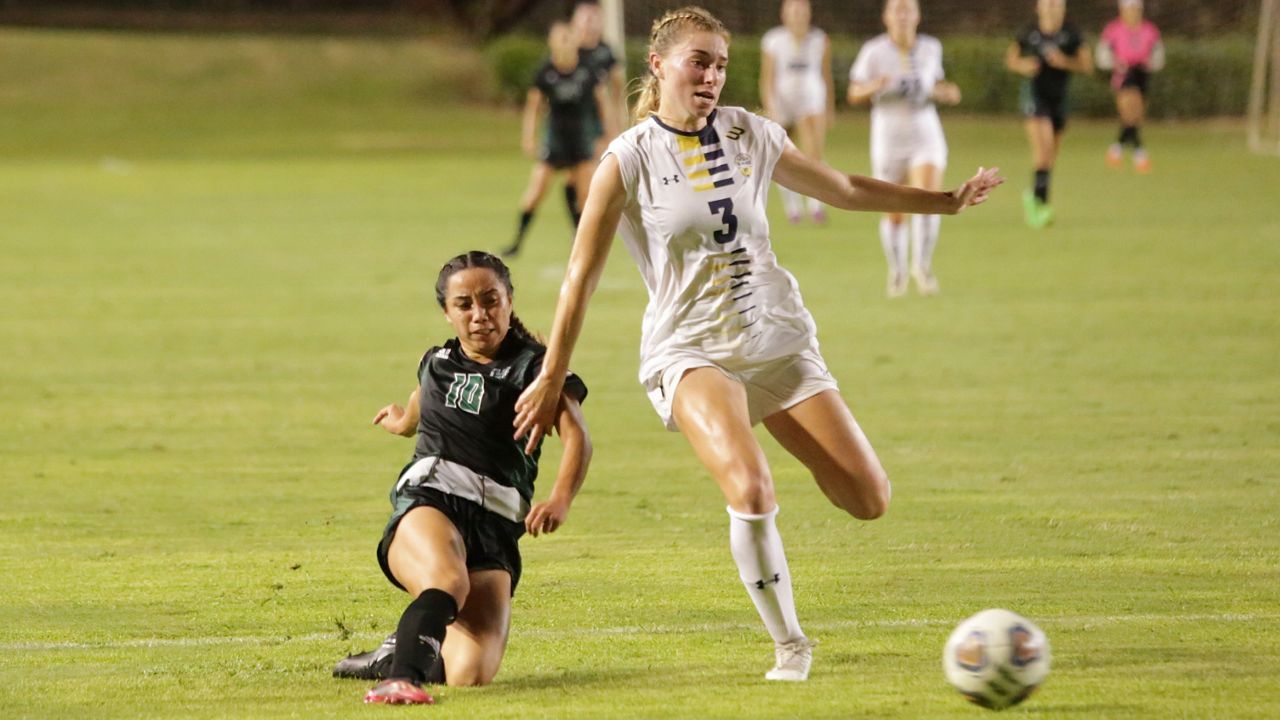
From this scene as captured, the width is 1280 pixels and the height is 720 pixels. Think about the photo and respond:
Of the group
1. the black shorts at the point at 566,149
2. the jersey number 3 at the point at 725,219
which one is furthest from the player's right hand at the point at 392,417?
Result: the black shorts at the point at 566,149

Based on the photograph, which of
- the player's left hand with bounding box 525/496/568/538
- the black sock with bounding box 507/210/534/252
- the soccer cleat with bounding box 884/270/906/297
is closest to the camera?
A: the player's left hand with bounding box 525/496/568/538

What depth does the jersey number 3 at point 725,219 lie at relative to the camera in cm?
614

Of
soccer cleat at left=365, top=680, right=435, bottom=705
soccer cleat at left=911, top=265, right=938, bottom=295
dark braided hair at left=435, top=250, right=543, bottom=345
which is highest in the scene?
dark braided hair at left=435, top=250, right=543, bottom=345

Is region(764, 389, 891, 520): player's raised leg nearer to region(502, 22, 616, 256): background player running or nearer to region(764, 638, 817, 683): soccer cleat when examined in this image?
region(764, 638, 817, 683): soccer cleat

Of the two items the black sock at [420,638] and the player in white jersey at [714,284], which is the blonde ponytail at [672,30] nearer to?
the player in white jersey at [714,284]

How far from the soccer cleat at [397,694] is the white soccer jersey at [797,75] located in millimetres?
17884

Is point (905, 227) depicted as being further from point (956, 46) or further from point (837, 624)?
point (956, 46)

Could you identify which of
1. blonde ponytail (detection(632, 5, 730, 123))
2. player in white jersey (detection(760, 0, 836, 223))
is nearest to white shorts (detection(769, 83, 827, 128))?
player in white jersey (detection(760, 0, 836, 223))

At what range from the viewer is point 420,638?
557 centimetres

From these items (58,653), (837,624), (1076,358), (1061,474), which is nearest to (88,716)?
(58,653)

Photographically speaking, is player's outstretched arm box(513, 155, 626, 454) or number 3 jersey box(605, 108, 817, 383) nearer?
player's outstretched arm box(513, 155, 626, 454)

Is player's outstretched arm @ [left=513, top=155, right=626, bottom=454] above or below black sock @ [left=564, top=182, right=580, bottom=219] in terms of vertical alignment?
above

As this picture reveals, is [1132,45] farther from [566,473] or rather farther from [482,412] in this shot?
[566,473]

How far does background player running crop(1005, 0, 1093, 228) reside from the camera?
20.9 m
